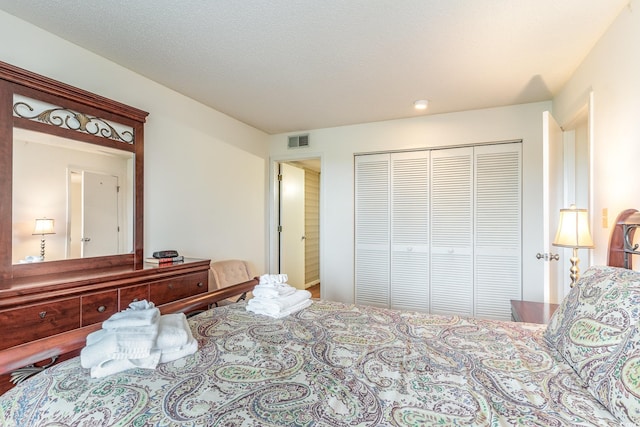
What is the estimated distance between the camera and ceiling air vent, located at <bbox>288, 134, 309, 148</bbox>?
4.09m

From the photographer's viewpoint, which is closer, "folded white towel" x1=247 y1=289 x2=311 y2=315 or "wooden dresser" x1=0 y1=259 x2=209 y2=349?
"wooden dresser" x1=0 y1=259 x2=209 y2=349

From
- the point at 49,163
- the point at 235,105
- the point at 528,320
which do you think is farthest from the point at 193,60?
the point at 528,320

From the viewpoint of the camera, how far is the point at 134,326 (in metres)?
1.14

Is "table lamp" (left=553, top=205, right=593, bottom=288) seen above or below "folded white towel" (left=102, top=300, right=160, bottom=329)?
above

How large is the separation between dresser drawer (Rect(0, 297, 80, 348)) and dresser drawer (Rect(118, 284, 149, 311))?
24cm

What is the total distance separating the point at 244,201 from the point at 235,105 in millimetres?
1121

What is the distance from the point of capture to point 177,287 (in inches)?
90.5

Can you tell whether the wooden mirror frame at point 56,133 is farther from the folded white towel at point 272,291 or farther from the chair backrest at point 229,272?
the folded white towel at point 272,291

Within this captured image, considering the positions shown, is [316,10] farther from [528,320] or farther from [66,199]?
[528,320]

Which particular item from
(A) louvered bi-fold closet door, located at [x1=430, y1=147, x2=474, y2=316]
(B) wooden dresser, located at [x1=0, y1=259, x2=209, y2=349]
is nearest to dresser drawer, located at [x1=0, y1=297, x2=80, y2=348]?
(B) wooden dresser, located at [x1=0, y1=259, x2=209, y2=349]

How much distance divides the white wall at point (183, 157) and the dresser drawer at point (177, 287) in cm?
46

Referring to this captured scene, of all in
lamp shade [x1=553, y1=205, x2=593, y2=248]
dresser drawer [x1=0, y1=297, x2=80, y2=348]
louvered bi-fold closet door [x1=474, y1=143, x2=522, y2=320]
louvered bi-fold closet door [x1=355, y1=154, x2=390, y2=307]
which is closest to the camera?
dresser drawer [x1=0, y1=297, x2=80, y2=348]

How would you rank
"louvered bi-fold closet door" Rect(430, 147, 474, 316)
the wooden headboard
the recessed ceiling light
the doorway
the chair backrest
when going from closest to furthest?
1. the wooden headboard
2. the chair backrest
3. the recessed ceiling light
4. "louvered bi-fold closet door" Rect(430, 147, 474, 316)
5. the doorway

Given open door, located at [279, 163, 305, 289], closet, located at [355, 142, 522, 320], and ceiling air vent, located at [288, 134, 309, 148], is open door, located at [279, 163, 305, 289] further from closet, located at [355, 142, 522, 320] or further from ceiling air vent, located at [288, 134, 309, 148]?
closet, located at [355, 142, 522, 320]
